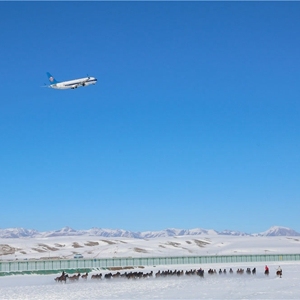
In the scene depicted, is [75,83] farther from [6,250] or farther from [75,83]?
[6,250]

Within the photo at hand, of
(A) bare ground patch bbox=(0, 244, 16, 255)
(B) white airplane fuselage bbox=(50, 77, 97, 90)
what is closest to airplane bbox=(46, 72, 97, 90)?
(B) white airplane fuselage bbox=(50, 77, 97, 90)

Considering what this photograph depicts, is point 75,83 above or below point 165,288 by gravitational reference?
above

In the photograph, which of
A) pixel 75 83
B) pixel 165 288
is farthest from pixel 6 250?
pixel 165 288

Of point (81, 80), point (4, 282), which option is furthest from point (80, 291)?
point (81, 80)

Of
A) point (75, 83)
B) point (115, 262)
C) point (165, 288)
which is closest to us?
point (165, 288)

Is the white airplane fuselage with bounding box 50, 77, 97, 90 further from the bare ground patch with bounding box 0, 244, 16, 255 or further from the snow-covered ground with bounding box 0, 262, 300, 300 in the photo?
the snow-covered ground with bounding box 0, 262, 300, 300

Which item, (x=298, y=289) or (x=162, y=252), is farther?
(x=162, y=252)

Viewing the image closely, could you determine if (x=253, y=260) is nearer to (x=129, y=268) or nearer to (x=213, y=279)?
(x=129, y=268)
